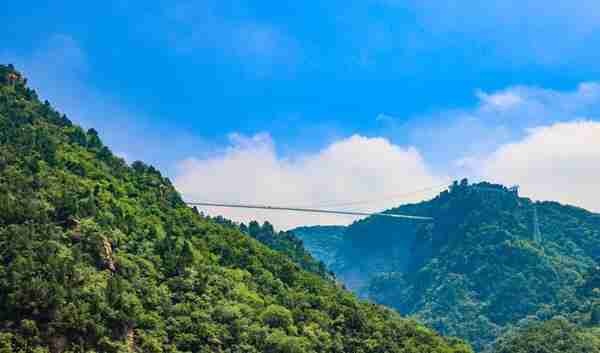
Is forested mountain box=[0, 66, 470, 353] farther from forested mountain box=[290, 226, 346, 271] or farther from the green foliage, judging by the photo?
forested mountain box=[290, 226, 346, 271]

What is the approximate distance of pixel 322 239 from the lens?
18038 centimetres

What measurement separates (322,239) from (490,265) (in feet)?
271

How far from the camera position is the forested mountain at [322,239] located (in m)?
173

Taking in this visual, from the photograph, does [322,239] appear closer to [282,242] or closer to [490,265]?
[490,265]

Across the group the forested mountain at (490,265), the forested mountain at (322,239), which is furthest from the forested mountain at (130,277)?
the forested mountain at (322,239)

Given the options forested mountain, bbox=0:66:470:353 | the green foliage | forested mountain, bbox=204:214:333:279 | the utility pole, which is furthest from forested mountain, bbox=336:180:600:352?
forested mountain, bbox=0:66:470:353

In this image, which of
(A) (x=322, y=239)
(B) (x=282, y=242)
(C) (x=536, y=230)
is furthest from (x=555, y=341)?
(A) (x=322, y=239)

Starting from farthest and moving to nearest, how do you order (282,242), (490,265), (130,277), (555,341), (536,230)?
(536,230), (490,265), (282,242), (555,341), (130,277)

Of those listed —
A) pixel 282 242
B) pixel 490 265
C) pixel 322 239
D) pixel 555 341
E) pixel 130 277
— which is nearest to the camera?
pixel 130 277

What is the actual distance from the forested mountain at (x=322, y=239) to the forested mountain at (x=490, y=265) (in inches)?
1083

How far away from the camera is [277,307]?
40.1 metres

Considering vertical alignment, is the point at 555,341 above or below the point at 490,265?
below

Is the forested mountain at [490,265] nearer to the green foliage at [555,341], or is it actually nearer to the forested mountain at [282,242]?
the green foliage at [555,341]

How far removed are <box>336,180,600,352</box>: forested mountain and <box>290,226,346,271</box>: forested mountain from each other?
27504 mm
